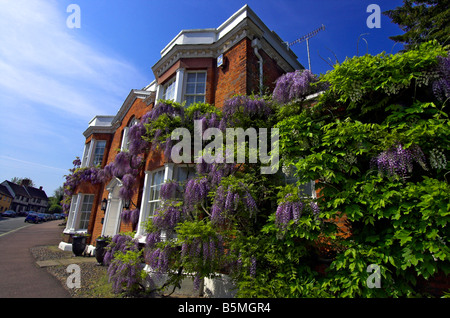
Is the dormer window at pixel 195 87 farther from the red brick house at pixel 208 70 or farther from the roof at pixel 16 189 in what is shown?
the roof at pixel 16 189

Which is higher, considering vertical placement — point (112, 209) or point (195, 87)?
point (195, 87)

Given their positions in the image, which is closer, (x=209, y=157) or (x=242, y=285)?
(x=242, y=285)

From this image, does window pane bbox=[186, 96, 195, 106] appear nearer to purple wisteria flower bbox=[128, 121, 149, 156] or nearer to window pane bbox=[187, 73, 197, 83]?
window pane bbox=[187, 73, 197, 83]

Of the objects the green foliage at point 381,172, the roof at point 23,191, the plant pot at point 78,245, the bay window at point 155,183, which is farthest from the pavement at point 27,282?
the roof at point 23,191

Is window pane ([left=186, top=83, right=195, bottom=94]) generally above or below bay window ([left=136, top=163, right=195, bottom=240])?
above

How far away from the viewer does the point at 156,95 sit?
896 centimetres

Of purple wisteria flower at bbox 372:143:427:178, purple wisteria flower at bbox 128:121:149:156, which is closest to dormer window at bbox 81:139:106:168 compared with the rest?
purple wisteria flower at bbox 128:121:149:156

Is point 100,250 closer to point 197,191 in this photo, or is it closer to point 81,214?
point 197,191

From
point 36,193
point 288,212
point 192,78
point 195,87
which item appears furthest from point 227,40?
point 36,193

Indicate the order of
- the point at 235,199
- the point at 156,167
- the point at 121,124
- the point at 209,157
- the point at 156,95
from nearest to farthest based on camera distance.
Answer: the point at 235,199 < the point at 209,157 < the point at 156,167 < the point at 156,95 < the point at 121,124
